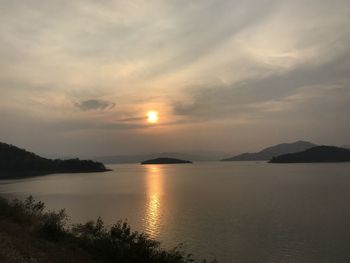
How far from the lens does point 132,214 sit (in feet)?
204

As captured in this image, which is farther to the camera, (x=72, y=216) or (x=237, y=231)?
(x=72, y=216)

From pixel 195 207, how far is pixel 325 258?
118 feet

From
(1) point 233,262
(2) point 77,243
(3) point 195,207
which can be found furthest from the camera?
(3) point 195,207

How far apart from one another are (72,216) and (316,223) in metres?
36.4

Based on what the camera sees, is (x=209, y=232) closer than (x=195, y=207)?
Yes

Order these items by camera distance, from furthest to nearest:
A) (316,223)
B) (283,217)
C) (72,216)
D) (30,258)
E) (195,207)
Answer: (195,207), (72,216), (283,217), (316,223), (30,258)

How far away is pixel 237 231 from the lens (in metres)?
44.4

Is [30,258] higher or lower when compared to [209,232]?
higher

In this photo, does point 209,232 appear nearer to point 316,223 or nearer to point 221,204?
point 316,223

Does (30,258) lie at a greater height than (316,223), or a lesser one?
greater

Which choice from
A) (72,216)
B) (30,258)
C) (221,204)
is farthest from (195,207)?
(30,258)

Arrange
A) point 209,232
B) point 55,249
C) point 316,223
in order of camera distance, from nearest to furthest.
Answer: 1. point 55,249
2. point 209,232
3. point 316,223

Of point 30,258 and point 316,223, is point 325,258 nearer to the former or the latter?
point 316,223

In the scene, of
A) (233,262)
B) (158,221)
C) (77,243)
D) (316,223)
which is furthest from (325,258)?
(158,221)
